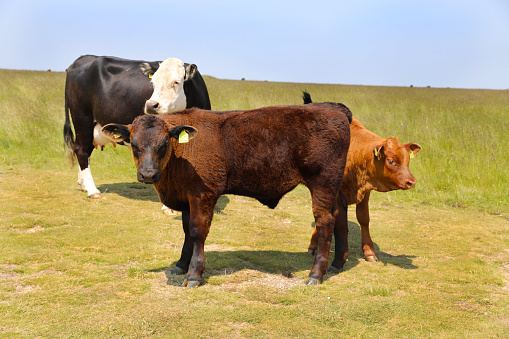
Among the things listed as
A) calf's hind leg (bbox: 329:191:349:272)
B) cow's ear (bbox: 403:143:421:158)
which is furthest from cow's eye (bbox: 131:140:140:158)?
cow's ear (bbox: 403:143:421:158)

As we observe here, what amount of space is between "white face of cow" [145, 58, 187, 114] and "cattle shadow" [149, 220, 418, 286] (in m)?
3.03

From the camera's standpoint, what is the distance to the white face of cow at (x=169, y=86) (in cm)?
833

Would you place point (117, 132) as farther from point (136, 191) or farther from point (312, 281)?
point (136, 191)

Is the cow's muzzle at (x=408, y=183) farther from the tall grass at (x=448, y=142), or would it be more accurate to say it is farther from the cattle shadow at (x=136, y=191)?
the tall grass at (x=448, y=142)

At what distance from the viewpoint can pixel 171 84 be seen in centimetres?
851

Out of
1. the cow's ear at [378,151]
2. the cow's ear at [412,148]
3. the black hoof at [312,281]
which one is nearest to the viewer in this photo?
the black hoof at [312,281]

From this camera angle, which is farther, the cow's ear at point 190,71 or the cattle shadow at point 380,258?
the cow's ear at point 190,71

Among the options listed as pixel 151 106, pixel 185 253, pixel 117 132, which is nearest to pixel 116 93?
pixel 151 106

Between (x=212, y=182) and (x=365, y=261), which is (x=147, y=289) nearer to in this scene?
(x=212, y=182)

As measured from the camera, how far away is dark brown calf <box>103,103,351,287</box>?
5301 mm

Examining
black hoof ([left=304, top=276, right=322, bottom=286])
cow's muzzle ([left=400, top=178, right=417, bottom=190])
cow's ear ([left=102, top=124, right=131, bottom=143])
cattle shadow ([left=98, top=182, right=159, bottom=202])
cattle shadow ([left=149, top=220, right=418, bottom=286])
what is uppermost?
cow's ear ([left=102, top=124, right=131, bottom=143])

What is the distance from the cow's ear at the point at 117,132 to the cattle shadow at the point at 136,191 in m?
4.15

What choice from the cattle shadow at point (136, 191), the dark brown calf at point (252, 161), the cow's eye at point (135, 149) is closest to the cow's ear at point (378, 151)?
the dark brown calf at point (252, 161)

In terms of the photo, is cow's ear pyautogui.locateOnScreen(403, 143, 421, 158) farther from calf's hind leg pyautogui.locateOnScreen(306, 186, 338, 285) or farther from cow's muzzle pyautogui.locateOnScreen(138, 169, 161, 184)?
cow's muzzle pyautogui.locateOnScreen(138, 169, 161, 184)
